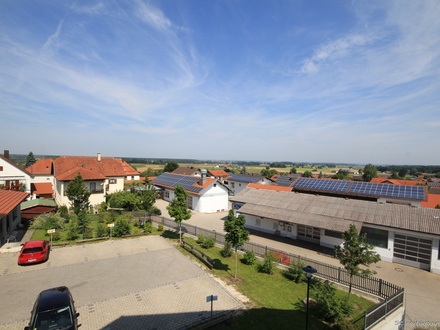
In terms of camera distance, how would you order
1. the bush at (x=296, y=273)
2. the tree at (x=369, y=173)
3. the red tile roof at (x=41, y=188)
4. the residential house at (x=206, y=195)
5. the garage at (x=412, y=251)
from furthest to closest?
1. the tree at (x=369, y=173)
2. the red tile roof at (x=41, y=188)
3. the residential house at (x=206, y=195)
4. the garage at (x=412, y=251)
5. the bush at (x=296, y=273)

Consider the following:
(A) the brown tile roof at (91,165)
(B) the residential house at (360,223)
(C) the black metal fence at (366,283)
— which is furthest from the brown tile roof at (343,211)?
(A) the brown tile roof at (91,165)

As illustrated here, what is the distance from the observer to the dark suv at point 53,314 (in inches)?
319

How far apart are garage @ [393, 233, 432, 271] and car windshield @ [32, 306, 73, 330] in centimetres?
2427

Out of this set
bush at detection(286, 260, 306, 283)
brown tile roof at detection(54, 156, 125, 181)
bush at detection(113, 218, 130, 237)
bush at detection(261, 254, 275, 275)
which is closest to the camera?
bush at detection(286, 260, 306, 283)

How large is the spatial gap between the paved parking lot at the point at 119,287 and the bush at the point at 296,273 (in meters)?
5.19

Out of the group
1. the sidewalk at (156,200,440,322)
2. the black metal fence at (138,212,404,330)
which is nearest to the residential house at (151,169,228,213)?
the sidewalk at (156,200,440,322)

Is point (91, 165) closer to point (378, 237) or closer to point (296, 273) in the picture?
point (296, 273)

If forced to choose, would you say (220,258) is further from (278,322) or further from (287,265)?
(278,322)

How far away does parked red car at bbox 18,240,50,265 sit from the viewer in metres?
14.7

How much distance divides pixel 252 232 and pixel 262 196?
516 centimetres

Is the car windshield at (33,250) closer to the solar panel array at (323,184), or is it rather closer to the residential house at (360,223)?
the residential house at (360,223)

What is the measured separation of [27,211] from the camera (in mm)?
27047

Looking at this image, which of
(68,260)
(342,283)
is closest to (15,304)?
(68,260)

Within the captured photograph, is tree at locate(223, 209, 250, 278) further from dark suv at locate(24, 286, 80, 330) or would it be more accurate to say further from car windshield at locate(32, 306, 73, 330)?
car windshield at locate(32, 306, 73, 330)
